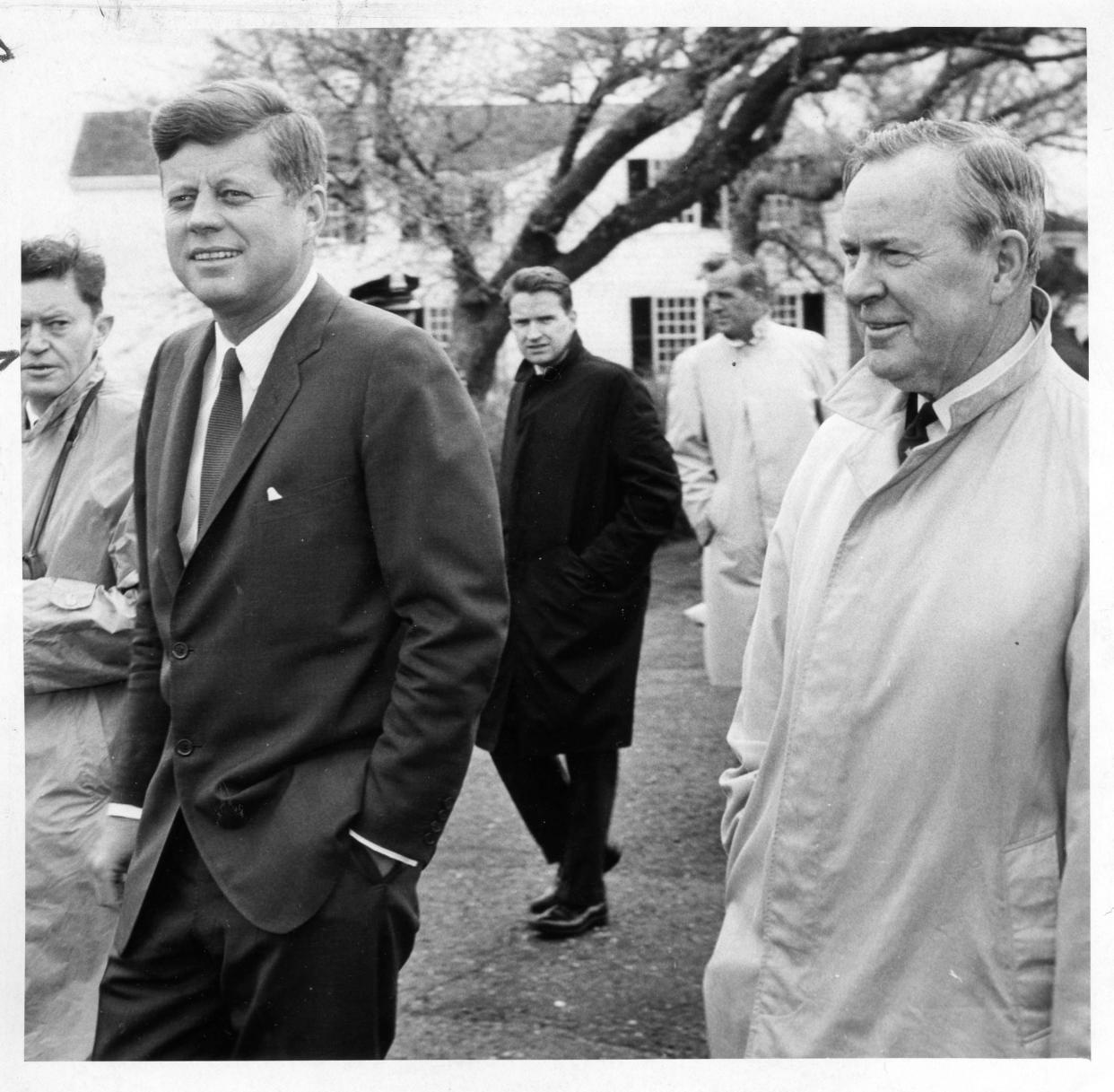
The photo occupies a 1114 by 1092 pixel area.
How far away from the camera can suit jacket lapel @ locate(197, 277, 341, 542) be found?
6.78 feet

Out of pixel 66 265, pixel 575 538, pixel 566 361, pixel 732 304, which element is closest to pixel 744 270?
pixel 732 304

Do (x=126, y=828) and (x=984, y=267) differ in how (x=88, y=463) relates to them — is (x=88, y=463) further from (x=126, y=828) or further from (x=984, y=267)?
(x=984, y=267)

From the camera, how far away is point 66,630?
259 cm

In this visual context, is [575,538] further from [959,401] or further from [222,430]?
[959,401]

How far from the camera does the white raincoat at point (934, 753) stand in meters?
1.75

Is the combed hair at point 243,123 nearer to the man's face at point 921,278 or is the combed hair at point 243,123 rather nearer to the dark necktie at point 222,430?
the dark necktie at point 222,430

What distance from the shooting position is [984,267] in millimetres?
1856

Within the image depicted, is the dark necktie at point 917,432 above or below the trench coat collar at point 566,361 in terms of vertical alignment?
above

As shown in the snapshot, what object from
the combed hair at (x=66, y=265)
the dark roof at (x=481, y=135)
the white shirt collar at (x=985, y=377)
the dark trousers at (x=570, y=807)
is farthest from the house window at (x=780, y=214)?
the white shirt collar at (x=985, y=377)

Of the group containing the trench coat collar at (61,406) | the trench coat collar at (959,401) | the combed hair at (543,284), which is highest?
the combed hair at (543,284)

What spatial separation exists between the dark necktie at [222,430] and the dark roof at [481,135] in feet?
5.59

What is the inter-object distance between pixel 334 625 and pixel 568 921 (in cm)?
200

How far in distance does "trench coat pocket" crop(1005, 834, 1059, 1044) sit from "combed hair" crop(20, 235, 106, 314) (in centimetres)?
200

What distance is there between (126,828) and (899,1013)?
1250 mm
